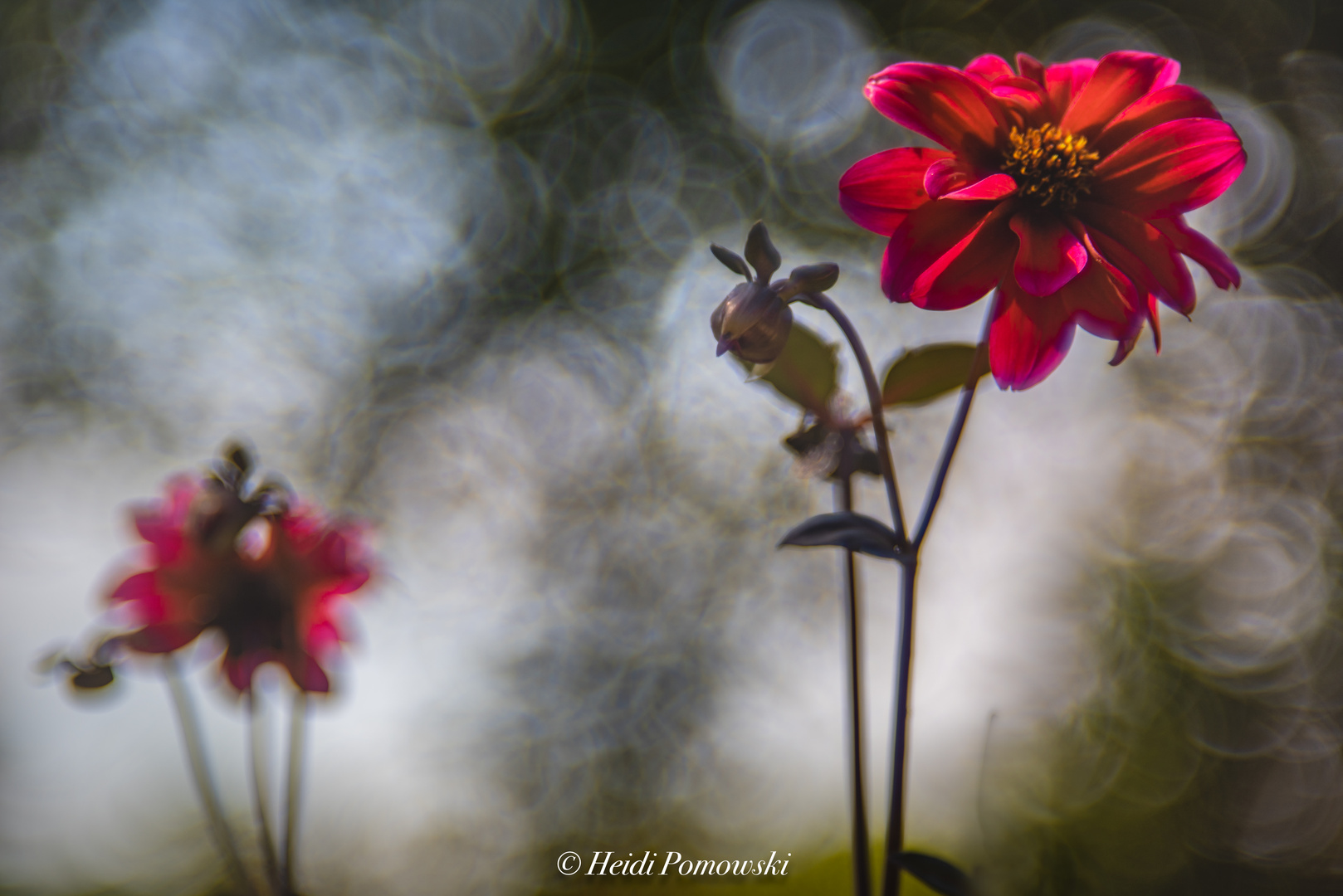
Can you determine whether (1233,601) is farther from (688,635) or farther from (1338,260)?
(688,635)

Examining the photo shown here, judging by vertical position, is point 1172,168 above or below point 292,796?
above

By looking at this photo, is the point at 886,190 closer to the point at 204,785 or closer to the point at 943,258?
the point at 943,258

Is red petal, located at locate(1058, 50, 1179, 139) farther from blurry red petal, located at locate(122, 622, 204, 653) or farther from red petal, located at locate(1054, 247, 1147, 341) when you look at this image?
blurry red petal, located at locate(122, 622, 204, 653)

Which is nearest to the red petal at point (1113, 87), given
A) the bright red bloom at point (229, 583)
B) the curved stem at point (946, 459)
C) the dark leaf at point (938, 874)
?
the curved stem at point (946, 459)

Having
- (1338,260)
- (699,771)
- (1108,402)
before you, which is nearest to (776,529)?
(699,771)

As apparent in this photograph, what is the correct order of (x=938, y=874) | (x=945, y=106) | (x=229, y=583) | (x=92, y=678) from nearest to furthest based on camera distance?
(x=938, y=874)
(x=945, y=106)
(x=92, y=678)
(x=229, y=583)

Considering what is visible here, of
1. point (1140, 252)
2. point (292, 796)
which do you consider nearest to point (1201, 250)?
point (1140, 252)
